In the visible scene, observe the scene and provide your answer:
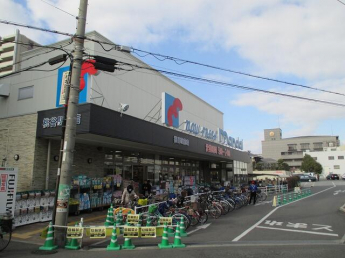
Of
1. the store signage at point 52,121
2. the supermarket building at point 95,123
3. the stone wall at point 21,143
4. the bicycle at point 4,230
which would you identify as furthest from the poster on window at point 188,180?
the bicycle at point 4,230

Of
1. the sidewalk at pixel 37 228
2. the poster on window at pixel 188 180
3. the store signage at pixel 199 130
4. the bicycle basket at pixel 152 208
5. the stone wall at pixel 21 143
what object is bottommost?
the sidewalk at pixel 37 228

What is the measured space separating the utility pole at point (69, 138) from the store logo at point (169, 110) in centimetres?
849

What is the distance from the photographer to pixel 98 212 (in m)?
14.3

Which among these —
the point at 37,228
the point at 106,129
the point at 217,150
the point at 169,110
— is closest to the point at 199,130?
the point at 217,150

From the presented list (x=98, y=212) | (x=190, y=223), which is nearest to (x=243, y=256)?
(x=190, y=223)

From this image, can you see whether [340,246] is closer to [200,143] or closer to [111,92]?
[111,92]

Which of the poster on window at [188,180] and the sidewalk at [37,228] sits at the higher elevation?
the poster on window at [188,180]

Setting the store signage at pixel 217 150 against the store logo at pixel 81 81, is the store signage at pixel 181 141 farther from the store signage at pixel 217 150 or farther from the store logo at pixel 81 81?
the store logo at pixel 81 81

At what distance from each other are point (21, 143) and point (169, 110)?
8310mm

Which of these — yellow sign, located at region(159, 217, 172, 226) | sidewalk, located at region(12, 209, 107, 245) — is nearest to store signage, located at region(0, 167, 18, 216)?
sidewalk, located at region(12, 209, 107, 245)

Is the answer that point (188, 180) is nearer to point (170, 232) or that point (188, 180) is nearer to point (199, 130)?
point (199, 130)

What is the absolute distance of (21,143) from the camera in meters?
13.9

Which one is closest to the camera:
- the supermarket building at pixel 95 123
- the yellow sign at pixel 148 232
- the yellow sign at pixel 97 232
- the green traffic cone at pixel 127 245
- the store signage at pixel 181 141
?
the green traffic cone at pixel 127 245

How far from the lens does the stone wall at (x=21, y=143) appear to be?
13.2 meters
